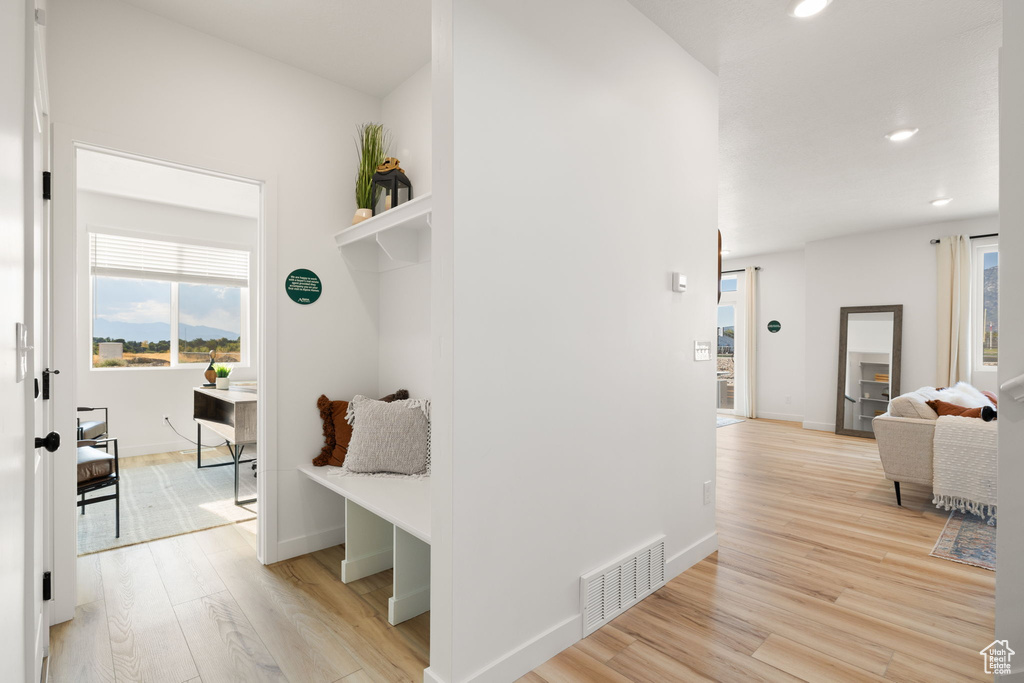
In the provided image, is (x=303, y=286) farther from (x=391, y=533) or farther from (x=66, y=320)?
(x=391, y=533)

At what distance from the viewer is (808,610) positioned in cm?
221

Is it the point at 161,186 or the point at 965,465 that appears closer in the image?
the point at 965,465

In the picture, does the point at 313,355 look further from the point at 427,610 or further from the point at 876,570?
the point at 876,570

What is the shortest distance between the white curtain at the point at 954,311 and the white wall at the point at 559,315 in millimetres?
5319

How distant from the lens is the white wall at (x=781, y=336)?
778cm

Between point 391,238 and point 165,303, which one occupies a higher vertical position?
point 391,238

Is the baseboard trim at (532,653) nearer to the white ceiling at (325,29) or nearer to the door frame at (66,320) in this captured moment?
the door frame at (66,320)

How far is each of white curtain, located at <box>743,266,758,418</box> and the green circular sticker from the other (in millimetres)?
7339

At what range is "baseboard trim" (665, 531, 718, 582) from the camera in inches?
97.7

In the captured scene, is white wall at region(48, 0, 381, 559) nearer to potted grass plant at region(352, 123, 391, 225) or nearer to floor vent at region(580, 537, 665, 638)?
potted grass plant at region(352, 123, 391, 225)

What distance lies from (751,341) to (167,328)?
8270 mm

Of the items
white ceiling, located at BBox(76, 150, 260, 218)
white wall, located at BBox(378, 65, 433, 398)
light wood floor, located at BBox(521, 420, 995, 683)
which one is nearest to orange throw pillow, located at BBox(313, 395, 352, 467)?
white wall, located at BBox(378, 65, 433, 398)

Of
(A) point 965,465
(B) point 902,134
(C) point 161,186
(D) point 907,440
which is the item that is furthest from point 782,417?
(C) point 161,186

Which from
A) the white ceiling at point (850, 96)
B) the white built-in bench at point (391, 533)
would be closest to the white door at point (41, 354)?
the white built-in bench at point (391, 533)
